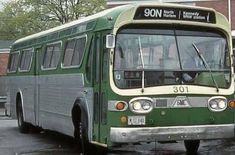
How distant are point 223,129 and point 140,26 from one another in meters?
2.36

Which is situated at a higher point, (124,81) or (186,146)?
(124,81)

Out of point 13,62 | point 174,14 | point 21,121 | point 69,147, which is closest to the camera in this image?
point 174,14

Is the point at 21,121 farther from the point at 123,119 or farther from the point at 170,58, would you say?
the point at 170,58

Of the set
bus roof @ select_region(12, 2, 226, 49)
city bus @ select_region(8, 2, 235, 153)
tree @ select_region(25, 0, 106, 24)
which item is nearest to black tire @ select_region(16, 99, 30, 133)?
bus roof @ select_region(12, 2, 226, 49)

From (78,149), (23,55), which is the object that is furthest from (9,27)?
(78,149)

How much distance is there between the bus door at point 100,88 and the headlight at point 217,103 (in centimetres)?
188

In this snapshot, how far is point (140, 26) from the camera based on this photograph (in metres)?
9.92

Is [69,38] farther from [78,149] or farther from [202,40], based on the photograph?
[202,40]

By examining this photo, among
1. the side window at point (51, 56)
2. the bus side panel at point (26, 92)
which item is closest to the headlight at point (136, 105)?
the side window at point (51, 56)

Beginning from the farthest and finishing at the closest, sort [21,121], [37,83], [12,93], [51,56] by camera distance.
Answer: [12,93] → [21,121] → [37,83] → [51,56]

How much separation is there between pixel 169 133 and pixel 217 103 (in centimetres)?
106

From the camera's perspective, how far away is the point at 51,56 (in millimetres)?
13938

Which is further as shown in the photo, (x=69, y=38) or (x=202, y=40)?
(x=69, y=38)

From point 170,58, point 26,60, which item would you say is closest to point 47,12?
point 26,60
